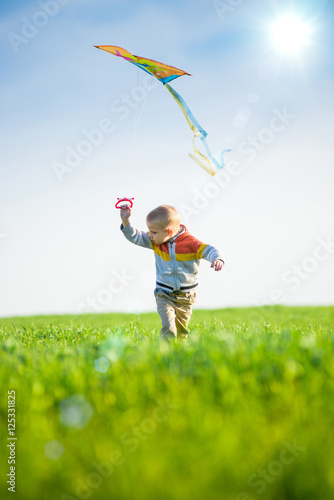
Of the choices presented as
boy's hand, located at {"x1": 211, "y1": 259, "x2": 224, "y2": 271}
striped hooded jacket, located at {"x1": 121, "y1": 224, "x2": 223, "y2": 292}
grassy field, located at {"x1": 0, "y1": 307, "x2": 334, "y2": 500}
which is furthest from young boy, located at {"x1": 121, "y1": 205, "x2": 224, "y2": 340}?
grassy field, located at {"x1": 0, "y1": 307, "x2": 334, "y2": 500}

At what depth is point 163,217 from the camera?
6.04m

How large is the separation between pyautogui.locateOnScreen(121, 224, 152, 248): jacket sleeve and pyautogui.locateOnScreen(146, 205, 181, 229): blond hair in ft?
0.88

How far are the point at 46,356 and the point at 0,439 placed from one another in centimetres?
155

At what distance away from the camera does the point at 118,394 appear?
285cm

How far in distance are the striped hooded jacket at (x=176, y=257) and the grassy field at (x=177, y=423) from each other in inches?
93.1

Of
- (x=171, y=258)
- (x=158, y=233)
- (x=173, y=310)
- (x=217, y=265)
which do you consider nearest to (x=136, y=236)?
(x=158, y=233)

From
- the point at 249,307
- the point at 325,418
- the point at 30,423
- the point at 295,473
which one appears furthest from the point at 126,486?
the point at 249,307

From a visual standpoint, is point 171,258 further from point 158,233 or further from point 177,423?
point 177,423

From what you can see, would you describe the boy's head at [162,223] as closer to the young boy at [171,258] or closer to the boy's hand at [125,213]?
the young boy at [171,258]

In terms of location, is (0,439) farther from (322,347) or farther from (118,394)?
(322,347)

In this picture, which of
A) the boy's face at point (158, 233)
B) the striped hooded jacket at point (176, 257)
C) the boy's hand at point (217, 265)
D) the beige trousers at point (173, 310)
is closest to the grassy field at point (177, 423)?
the boy's hand at point (217, 265)

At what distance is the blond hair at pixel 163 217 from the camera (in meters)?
6.05

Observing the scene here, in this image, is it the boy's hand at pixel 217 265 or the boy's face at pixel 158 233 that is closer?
the boy's hand at pixel 217 265

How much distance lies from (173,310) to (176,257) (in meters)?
0.78
